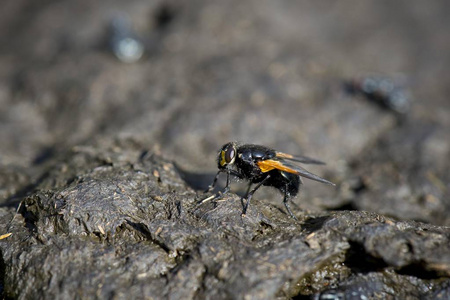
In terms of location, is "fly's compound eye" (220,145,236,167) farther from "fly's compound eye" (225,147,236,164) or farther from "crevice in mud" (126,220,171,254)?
"crevice in mud" (126,220,171,254)

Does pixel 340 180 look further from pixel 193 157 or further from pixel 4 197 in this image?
pixel 4 197

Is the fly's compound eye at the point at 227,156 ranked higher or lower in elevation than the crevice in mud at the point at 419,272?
higher

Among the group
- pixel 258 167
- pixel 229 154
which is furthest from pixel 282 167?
pixel 229 154

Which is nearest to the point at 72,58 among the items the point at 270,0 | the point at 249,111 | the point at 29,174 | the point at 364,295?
the point at 29,174

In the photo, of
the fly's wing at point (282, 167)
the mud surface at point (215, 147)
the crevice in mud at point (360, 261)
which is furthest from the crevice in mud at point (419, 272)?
the fly's wing at point (282, 167)

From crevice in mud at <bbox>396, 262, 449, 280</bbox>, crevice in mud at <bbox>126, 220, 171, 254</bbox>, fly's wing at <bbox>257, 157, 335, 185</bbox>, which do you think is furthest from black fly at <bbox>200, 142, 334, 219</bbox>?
crevice in mud at <bbox>396, 262, 449, 280</bbox>

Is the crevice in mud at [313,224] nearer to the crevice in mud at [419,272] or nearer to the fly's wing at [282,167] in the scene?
the fly's wing at [282,167]
